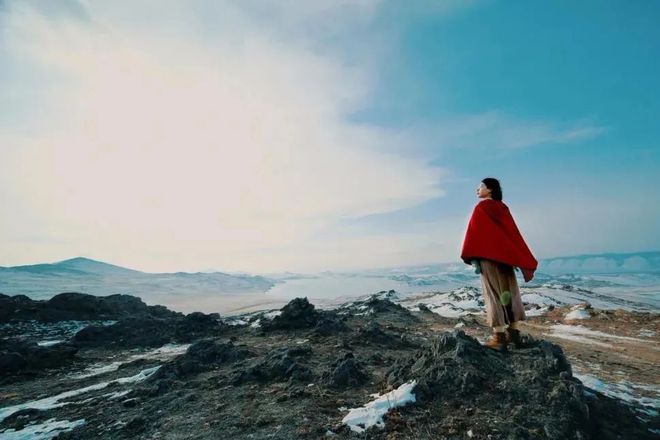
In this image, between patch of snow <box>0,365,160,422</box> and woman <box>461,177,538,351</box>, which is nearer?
woman <box>461,177,538,351</box>

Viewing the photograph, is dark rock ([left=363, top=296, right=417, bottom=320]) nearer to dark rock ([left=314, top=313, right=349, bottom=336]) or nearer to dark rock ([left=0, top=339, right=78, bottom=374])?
dark rock ([left=314, top=313, right=349, bottom=336])

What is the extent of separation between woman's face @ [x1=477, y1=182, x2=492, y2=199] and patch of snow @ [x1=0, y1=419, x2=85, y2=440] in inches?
363

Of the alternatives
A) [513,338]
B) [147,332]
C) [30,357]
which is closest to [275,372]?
[513,338]

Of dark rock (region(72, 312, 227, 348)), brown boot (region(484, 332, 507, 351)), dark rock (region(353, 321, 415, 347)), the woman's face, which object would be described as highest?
the woman's face

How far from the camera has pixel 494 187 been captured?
24.4ft

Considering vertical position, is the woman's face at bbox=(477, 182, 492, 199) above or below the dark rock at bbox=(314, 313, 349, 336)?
above

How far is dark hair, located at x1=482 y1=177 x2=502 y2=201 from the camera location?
7.38 meters

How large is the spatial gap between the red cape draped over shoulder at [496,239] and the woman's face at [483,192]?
198 mm

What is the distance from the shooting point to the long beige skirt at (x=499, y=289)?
7.09 m

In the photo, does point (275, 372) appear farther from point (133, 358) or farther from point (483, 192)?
point (133, 358)

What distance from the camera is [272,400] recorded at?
6348 millimetres

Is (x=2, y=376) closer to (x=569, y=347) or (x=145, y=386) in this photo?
(x=145, y=386)

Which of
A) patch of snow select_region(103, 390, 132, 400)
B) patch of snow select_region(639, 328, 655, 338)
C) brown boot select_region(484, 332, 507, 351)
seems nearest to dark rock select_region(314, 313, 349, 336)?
patch of snow select_region(103, 390, 132, 400)

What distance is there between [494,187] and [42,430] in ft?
33.7
